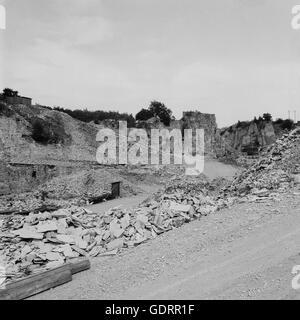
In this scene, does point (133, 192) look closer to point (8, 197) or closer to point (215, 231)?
point (8, 197)

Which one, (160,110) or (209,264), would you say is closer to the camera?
(209,264)

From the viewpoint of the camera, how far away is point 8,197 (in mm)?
21203

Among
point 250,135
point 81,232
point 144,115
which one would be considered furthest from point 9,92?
point 81,232

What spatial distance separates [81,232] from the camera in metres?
8.34

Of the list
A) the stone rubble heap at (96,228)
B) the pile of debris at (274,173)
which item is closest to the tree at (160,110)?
the pile of debris at (274,173)

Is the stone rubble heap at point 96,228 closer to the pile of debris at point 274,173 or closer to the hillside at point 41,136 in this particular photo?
the pile of debris at point 274,173

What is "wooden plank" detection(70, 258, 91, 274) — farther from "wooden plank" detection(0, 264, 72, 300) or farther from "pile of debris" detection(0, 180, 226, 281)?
"pile of debris" detection(0, 180, 226, 281)

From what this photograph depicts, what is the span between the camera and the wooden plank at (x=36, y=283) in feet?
19.0

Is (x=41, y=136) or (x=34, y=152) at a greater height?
(x=41, y=136)

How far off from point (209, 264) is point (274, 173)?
17.1 feet

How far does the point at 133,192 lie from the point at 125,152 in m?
10.5

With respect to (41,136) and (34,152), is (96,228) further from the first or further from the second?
(41,136)

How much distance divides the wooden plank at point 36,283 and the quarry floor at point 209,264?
124mm
